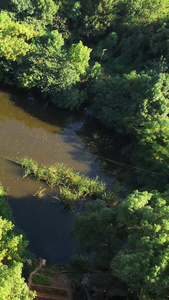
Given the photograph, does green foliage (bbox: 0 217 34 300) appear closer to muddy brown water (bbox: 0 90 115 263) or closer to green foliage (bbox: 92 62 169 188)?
muddy brown water (bbox: 0 90 115 263)

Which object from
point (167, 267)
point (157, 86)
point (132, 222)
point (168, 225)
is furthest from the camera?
point (157, 86)

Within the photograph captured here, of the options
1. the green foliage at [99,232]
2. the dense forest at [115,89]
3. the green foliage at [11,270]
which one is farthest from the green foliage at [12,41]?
the green foliage at [11,270]

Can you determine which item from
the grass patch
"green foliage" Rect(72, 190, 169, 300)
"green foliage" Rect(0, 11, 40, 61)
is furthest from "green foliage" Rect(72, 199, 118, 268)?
"green foliage" Rect(0, 11, 40, 61)

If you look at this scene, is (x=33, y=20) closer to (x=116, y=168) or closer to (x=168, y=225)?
(x=116, y=168)

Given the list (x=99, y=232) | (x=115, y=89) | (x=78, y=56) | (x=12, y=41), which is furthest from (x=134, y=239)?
(x=12, y=41)

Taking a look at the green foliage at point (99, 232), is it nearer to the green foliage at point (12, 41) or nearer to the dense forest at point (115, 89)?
the dense forest at point (115, 89)

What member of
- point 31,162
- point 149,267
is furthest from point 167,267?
point 31,162
